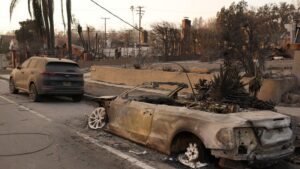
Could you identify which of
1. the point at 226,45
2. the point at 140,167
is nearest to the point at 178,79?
the point at 226,45

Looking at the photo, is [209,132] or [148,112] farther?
[148,112]

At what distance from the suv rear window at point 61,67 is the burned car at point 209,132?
7.98m

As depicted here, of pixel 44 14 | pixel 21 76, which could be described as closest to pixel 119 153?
pixel 21 76

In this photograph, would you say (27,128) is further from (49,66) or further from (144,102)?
(49,66)

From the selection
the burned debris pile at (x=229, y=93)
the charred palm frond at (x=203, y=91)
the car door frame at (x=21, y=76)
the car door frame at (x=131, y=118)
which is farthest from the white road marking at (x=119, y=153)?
the car door frame at (x=21, y=76)

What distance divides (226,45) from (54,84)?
6.64 meters

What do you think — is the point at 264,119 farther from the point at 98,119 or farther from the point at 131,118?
the point at 98,119

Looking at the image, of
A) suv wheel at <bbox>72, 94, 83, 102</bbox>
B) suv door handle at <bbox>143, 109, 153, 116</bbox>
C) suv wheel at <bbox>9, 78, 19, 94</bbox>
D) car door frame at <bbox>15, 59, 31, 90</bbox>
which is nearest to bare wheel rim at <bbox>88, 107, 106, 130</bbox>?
suv door handle at <bbox>143, 109, 153, 116</bbox>

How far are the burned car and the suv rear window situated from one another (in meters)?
7.98

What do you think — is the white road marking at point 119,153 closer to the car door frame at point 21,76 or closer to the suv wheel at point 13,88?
the car door frame at point 21,76

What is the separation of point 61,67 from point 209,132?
10.5 m

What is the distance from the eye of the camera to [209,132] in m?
6.41

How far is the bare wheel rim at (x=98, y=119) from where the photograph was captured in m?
9.70

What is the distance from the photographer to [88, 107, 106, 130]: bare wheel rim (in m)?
9.70
